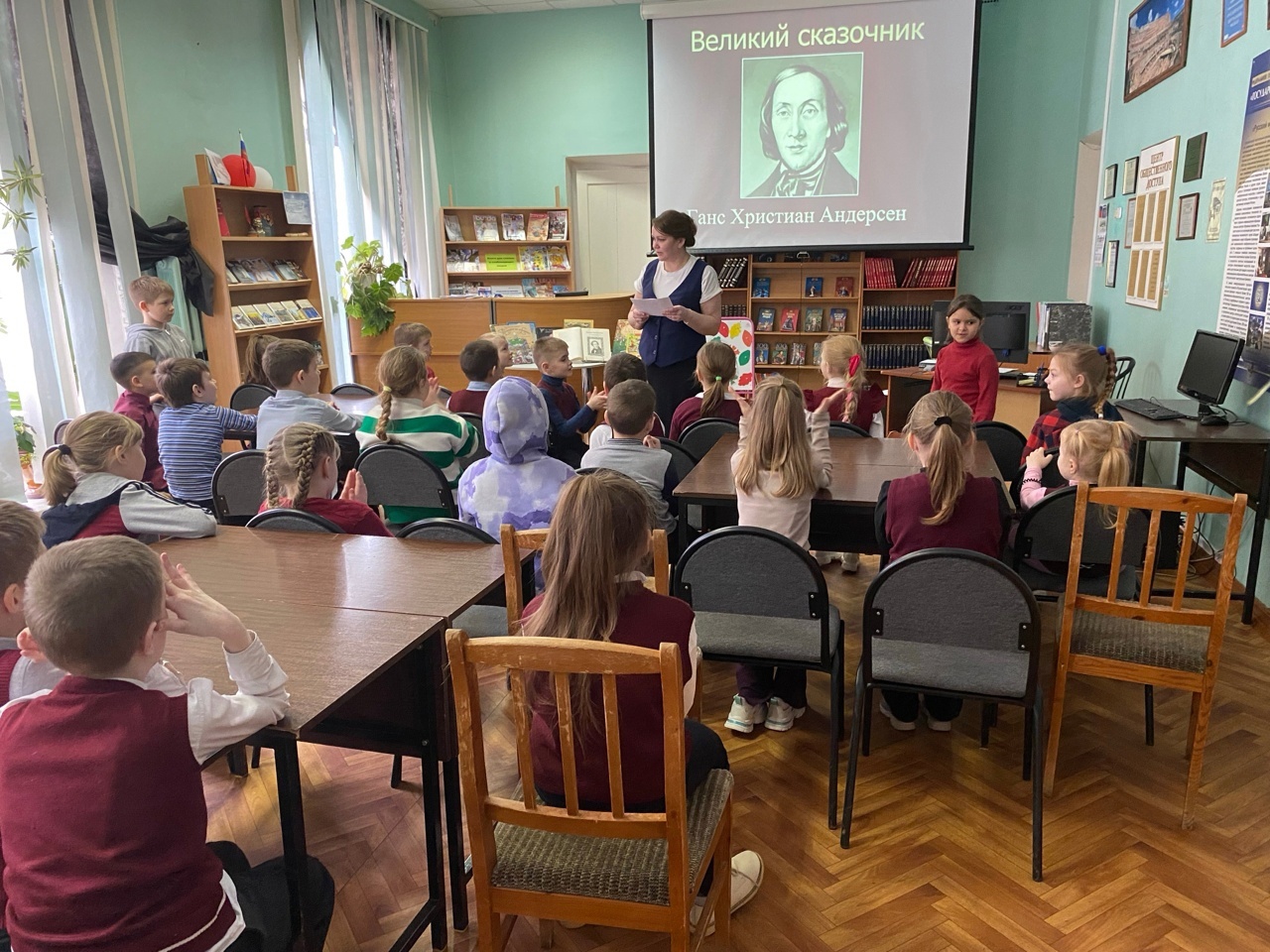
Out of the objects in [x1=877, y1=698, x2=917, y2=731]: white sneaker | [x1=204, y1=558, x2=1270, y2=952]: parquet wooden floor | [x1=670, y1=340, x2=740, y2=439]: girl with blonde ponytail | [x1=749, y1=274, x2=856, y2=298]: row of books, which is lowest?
[x1=204, y1=558, x2=1270, y2=952]: parquet wooden floor

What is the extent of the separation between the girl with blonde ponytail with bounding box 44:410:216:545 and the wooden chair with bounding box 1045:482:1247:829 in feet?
7.47

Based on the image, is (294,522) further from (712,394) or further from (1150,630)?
(1150,630)

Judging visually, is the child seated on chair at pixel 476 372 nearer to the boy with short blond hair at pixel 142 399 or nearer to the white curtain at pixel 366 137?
the boy with short blond hair at pixel 142 399

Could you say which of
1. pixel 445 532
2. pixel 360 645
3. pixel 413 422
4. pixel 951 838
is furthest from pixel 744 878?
pixel 413 422

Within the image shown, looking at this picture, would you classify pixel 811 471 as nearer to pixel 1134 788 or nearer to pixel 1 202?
pixel 1134 788

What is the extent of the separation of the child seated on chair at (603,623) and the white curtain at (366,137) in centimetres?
645

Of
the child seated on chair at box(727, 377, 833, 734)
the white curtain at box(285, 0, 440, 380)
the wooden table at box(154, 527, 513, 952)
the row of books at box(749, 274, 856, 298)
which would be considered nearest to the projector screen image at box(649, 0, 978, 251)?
the row of books at box(749, 274, 856, 298)

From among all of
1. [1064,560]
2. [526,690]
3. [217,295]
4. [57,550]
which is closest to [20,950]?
[57,550]

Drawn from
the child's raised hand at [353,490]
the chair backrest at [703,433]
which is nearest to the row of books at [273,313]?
the chair backrest at [703,433]

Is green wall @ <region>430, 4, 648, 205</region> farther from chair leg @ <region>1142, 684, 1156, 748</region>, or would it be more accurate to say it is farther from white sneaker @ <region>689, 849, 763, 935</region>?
white sneaker @ <region>689, 849, 763, 935</region>

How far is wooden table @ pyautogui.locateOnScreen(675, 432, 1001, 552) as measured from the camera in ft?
9.28

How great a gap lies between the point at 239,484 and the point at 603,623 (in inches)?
87.4

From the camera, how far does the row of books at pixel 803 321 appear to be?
7.85 m

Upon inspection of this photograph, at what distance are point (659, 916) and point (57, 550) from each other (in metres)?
1.06
